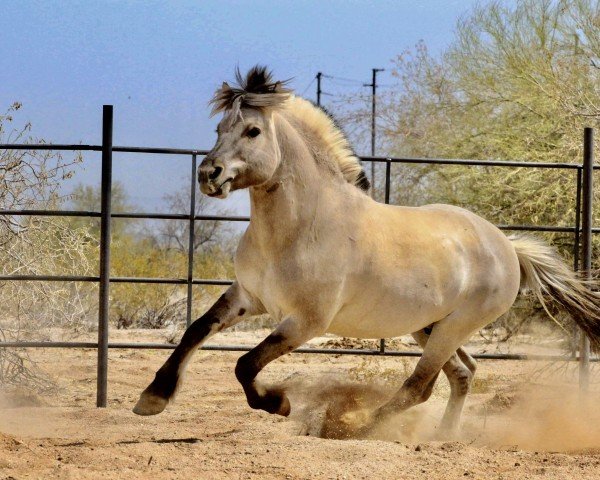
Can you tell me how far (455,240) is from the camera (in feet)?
18.8

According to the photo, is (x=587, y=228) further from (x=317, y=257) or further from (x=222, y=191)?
(x=222, y=191)

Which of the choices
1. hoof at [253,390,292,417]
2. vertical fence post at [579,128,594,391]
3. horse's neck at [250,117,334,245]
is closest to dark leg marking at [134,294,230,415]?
hoof at [253,390,292,417]

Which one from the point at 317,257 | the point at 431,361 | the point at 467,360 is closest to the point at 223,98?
the point at 317,257

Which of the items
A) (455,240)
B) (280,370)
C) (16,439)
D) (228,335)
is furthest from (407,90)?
(16,439)

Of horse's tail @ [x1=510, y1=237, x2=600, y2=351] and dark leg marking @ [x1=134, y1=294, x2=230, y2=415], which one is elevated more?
horse's tail @ [x1=510, y1=237, x2=600, y2=351]

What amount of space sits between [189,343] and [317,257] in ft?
2.74

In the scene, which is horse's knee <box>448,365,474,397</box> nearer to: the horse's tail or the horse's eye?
the horse's tail

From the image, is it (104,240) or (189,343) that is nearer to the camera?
(189,343)

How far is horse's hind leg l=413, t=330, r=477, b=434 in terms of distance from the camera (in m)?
6.00

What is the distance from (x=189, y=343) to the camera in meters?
4.98

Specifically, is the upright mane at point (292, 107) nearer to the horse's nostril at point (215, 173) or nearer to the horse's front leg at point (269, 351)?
the horse's nostril at point (215, 173)

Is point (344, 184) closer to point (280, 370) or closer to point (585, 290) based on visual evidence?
point (585, 290)

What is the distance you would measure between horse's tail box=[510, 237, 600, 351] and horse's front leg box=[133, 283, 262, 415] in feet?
7.34

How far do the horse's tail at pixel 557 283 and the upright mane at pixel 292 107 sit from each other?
60.3 inches
